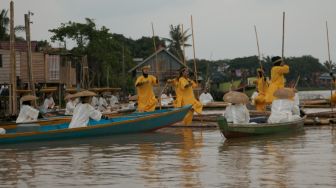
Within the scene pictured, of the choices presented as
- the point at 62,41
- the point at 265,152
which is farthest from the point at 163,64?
the point at 265,152

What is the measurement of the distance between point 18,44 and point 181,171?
1042 inches

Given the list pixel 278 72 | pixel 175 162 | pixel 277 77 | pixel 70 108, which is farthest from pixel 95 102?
pixel 175 162

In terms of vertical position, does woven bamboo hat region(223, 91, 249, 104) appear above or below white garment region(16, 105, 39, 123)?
above

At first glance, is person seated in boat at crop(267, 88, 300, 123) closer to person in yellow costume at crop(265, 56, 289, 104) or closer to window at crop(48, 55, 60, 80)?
person in yellow costume at crop(265, 56, 289, 104)

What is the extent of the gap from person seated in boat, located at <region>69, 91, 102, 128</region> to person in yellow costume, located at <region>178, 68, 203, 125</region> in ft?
12.4

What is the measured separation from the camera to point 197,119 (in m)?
18.6

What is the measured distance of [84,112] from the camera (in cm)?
1355

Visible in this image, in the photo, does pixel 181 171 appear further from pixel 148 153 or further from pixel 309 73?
pixel 309 73

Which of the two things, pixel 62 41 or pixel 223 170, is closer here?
pixel 223 170

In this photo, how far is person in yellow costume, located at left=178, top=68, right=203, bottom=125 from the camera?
16.7m

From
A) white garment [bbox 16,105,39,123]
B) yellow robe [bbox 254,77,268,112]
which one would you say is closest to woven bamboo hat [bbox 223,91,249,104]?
white garment [bbox 16,105,39,123]

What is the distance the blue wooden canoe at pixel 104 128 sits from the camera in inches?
505

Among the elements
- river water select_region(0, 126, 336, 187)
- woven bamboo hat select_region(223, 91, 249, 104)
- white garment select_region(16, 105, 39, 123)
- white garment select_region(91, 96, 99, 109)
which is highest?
woven bamboo hat select_region(223, 91, 249, 104)

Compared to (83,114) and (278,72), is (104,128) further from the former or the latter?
(278,72)
